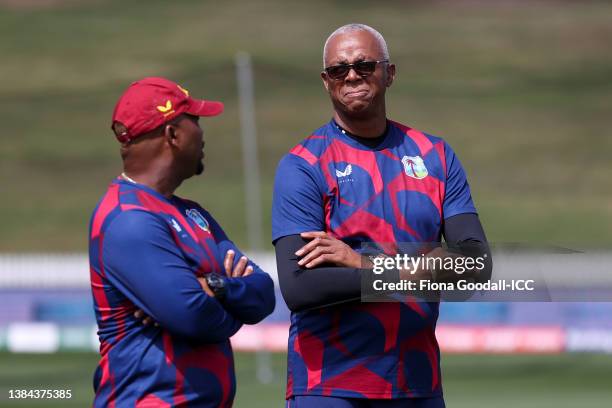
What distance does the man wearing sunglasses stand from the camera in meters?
4.64

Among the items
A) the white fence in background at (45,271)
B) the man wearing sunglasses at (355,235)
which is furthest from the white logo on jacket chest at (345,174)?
the white fence in background at (45,271)

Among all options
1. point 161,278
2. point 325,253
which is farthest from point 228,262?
point 161,278

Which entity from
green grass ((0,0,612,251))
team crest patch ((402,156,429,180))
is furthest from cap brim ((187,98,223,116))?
green grass ((0,0,612,251))

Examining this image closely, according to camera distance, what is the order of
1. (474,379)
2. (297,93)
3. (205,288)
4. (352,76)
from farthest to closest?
(297,93), (474,379), (352,76), (205,288)

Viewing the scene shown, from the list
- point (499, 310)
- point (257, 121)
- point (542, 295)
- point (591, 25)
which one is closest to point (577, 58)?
point (591, 25)

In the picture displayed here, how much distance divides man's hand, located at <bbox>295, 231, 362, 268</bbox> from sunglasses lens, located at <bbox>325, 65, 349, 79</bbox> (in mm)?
675

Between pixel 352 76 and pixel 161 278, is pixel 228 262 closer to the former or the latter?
pixel 161 278

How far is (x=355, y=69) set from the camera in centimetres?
485

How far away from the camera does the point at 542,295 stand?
508 centimetres

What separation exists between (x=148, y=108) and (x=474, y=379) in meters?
7.61

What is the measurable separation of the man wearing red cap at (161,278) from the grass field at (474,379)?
5606mm

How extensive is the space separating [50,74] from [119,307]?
30.0 meters

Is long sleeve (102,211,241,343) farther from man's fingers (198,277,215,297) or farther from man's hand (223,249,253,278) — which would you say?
man's hand (223,249,253,278)

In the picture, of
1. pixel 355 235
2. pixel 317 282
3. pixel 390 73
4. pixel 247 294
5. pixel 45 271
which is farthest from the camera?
pixel 45 271
